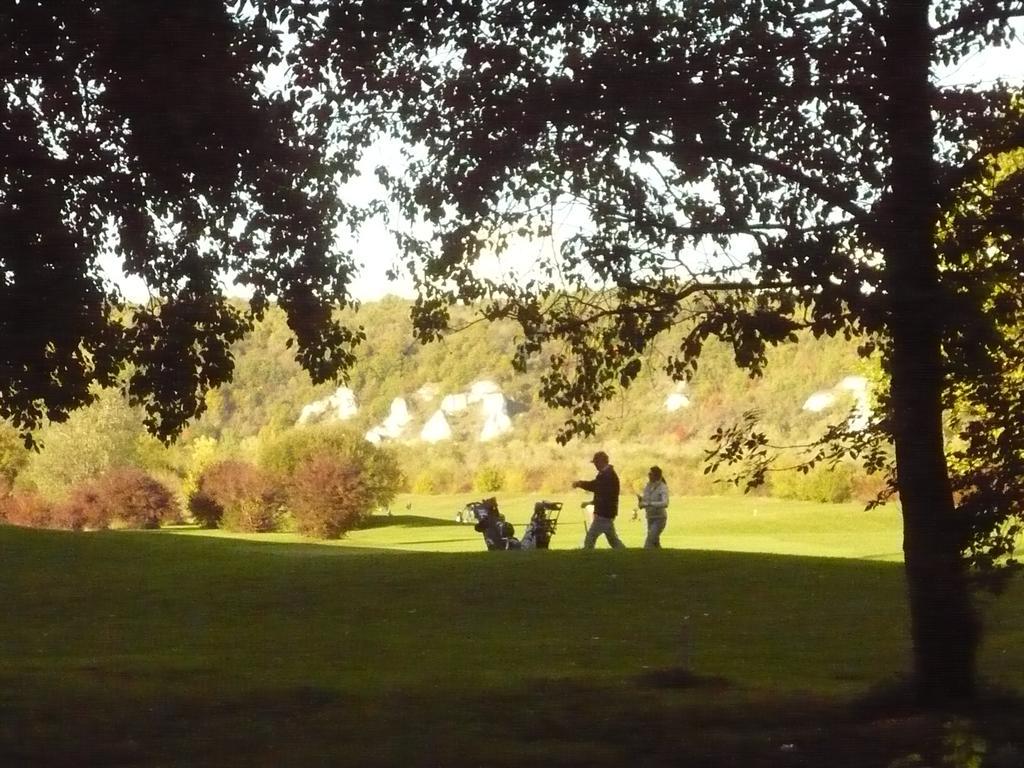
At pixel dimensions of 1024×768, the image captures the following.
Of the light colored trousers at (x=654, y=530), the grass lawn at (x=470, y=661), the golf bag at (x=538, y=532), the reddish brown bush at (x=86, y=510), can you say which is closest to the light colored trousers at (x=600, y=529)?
the light colored trousers at (x=654, y=530)

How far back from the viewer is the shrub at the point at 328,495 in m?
43.5

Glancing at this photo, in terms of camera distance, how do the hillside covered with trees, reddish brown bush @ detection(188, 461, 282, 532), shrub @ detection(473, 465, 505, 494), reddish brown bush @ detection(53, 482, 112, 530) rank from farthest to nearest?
shrub @ detection(473, 465, 505, 494) < reddish brown bush @ detection(53, 482, 112, 530) < reddish brown bush @ detection(188, 461, 282, 532) < the hillside covered with trees

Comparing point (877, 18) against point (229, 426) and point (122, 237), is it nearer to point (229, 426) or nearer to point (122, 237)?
point (122, 237)

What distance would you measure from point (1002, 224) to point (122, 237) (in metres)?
9.03

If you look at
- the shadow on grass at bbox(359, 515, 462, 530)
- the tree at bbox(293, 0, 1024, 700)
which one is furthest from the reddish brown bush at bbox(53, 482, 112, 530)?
the tree at bbox(293, 0, 1024, 700)

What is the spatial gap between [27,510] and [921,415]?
5014 cm

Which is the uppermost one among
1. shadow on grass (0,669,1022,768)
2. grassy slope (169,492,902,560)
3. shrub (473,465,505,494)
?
shrub (473,465,505,494)

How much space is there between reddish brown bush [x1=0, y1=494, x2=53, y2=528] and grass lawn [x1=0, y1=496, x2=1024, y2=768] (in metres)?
29.7

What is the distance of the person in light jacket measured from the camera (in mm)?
24141

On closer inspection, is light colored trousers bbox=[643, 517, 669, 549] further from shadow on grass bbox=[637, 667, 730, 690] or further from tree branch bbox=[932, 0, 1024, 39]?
tree branch bbox=[932, 0, 1024, 39]

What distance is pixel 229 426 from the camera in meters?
89.8

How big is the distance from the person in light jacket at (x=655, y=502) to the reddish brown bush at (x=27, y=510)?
33.6 metres

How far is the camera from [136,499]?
48.9 meters

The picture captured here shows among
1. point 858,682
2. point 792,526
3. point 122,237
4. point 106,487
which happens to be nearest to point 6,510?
point 106,487
